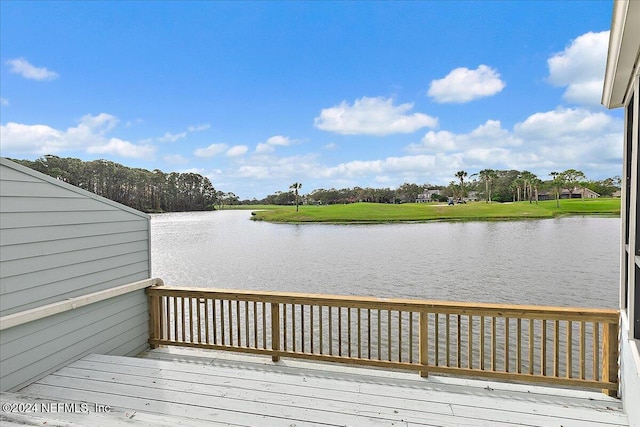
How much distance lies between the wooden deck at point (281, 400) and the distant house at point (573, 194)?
4638 cm

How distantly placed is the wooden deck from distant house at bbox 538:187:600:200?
46.4 metres

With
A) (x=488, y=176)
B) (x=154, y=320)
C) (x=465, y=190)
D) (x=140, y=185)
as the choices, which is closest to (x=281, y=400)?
(x=154, y=320)

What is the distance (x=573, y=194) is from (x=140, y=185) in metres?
50.3

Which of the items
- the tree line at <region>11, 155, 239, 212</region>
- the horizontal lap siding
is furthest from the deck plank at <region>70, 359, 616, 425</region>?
the tree line at <region>11, 155, 239, 212</region>

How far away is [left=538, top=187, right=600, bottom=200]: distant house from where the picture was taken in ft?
134

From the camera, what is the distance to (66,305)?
2881 mm

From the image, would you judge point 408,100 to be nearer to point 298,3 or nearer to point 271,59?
point 271,59

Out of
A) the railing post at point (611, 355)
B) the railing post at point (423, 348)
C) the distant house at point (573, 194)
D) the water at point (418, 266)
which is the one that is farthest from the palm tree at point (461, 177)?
the railing post at point (423, 348)

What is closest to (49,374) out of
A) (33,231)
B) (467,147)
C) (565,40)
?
(33,231)

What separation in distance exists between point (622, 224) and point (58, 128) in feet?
115

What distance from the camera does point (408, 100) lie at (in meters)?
34.5

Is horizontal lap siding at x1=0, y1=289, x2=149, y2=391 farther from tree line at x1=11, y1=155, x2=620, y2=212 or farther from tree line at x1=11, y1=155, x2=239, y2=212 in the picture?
tree line at x1=11, y1=155, x2=239, y2=212

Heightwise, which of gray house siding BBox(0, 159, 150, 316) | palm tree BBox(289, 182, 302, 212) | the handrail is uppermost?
palm tree BBox(289, 182, 302, 212)

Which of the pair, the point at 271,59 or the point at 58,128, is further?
the point at 58,128
